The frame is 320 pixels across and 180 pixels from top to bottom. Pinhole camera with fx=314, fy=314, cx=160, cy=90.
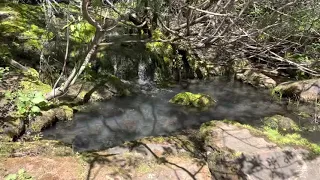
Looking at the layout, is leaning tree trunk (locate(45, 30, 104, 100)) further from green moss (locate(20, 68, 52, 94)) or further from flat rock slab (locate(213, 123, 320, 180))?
flat rock slab (locate(213, 123, 320, 180))

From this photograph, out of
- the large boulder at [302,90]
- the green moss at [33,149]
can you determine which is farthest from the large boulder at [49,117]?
the large boulder at [302,90]

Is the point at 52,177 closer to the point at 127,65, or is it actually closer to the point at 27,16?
the point at 127,65

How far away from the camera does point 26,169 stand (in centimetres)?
423

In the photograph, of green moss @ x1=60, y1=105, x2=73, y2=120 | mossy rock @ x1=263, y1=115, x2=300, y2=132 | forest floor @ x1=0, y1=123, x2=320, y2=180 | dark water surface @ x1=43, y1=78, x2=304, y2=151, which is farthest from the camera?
mossy rock @ x1=263, y1=115, x2=300, y2=132

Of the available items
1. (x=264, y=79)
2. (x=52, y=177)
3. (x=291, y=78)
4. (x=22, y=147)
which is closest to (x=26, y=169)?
(x=52, y=177)

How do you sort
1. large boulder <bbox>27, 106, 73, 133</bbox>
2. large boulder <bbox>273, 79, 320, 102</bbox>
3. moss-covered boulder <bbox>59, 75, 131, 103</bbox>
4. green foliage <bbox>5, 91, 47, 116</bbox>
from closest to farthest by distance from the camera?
green foliage <bbox>5, 91, 47, 116</bbox>
large boulder <bbox>27, 106, 73, 133</bbox>
moss-covered boulder <bbox>59, 75, 131, 103</bbox>
large boulder <bbox>273, 79, 320, 102</bbox>

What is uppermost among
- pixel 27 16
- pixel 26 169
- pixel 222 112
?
pixel 27 16

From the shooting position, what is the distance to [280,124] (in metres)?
8.09

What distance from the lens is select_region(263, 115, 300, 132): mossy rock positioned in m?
7.90

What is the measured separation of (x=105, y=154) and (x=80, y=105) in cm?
398

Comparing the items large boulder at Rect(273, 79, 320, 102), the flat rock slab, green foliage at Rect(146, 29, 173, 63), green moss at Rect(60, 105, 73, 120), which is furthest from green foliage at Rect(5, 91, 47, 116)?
large boulder at Rect(273, 79, 320, 102)

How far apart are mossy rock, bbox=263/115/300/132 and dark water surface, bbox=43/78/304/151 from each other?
34cm

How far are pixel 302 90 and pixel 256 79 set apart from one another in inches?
98.5

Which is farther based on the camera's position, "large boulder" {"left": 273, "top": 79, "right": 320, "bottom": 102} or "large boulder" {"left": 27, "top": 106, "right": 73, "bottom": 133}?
"large boulder" {"left": 273, "top": 79, "right": 320, "bottom": 102}
